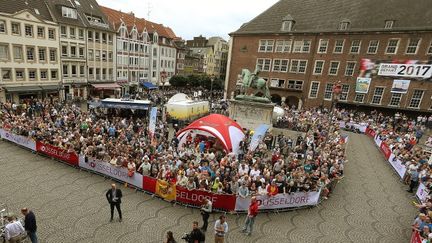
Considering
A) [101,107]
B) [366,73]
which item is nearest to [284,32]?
[366,73]

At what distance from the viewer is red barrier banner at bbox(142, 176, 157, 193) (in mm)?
12016

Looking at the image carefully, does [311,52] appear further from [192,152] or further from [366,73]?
[192,152]

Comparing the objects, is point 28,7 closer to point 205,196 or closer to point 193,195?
point 193,195

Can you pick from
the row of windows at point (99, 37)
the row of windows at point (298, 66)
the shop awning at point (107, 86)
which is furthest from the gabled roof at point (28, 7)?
the row of windows at point (298, 66)

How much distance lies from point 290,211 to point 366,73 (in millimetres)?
32655

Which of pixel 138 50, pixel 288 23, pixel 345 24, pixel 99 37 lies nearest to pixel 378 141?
pixel 345 24

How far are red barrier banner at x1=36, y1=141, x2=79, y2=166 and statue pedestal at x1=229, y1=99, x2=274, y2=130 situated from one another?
49.5ft

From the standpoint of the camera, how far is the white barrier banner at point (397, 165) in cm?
1612

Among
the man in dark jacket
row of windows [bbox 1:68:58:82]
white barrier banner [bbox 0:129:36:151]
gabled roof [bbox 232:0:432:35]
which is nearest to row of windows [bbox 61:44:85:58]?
row of windows [bbox 1:68:58:82]

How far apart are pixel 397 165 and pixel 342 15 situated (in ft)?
97.2

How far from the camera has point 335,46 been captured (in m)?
38.3

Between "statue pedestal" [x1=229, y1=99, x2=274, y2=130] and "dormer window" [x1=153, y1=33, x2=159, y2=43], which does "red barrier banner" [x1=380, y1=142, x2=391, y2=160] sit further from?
"dormer window" [x1=153, y1=33, x2=159, y2=43]

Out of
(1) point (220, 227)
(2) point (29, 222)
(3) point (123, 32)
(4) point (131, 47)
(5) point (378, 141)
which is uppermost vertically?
(3) point (123, 32)

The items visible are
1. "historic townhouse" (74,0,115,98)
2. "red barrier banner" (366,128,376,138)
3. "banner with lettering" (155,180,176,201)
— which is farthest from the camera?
"historic townhouse" (74,0,115,98)
